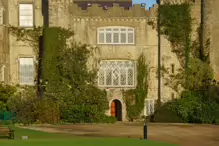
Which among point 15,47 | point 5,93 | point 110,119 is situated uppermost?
point 15,47

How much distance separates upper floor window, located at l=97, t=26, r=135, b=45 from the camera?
44.8 metres

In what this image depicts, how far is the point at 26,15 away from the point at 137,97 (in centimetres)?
1148

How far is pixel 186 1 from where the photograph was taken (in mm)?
44812

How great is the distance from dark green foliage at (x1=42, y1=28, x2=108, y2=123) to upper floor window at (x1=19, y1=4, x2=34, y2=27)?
2.62 metres

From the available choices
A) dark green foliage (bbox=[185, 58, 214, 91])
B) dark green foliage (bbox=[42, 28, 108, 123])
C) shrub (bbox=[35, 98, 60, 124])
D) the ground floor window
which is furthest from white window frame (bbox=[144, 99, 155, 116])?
shrub (bbox=[35, 98, 60, 124])

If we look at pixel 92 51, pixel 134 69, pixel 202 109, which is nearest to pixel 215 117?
pixel 202 109

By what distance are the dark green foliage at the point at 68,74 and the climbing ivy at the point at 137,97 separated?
1.92 m

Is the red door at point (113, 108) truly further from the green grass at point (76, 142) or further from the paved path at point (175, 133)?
the green grass at point (76, 142)

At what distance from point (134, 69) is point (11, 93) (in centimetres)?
1004

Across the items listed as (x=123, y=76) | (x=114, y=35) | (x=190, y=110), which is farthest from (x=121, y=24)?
(x=190, y=110)

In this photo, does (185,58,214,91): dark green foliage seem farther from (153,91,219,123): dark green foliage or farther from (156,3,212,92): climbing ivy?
(153,91,219,123): dark green foliage

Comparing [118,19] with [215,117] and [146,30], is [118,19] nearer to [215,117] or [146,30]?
[146,30]

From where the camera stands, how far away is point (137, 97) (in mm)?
44344

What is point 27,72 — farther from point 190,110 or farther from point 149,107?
point 190,110
